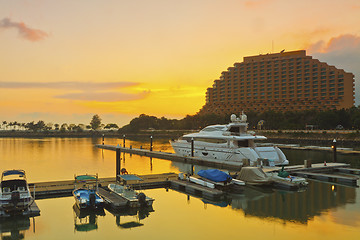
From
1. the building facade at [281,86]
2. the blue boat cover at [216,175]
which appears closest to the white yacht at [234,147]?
the blue boat cover at [216,175]

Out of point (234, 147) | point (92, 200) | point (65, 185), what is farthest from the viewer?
point (234, 147)

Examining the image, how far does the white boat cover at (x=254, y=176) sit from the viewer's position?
25.9 metres

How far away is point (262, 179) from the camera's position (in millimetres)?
25875

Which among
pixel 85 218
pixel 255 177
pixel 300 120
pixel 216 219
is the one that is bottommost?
pixel 216 219

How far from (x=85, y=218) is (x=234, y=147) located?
21662mm

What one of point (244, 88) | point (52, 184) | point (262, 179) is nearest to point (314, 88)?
point (244, 88)

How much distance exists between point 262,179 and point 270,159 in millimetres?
8875

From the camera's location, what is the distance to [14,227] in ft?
55.8

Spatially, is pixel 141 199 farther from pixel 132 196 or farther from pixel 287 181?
pixel 287 181

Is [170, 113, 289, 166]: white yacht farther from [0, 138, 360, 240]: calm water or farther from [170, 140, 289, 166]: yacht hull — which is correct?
[0, 138, 360, 240]: calm water

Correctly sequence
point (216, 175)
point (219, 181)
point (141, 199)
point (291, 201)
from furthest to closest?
point (216, 175)
point (219, 181)
point (291, 201)
point (141, 199)

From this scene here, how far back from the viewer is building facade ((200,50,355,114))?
13050 centimetres

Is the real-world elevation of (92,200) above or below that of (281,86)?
below

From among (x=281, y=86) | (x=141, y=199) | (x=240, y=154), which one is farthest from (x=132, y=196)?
(x=281, y=86)
